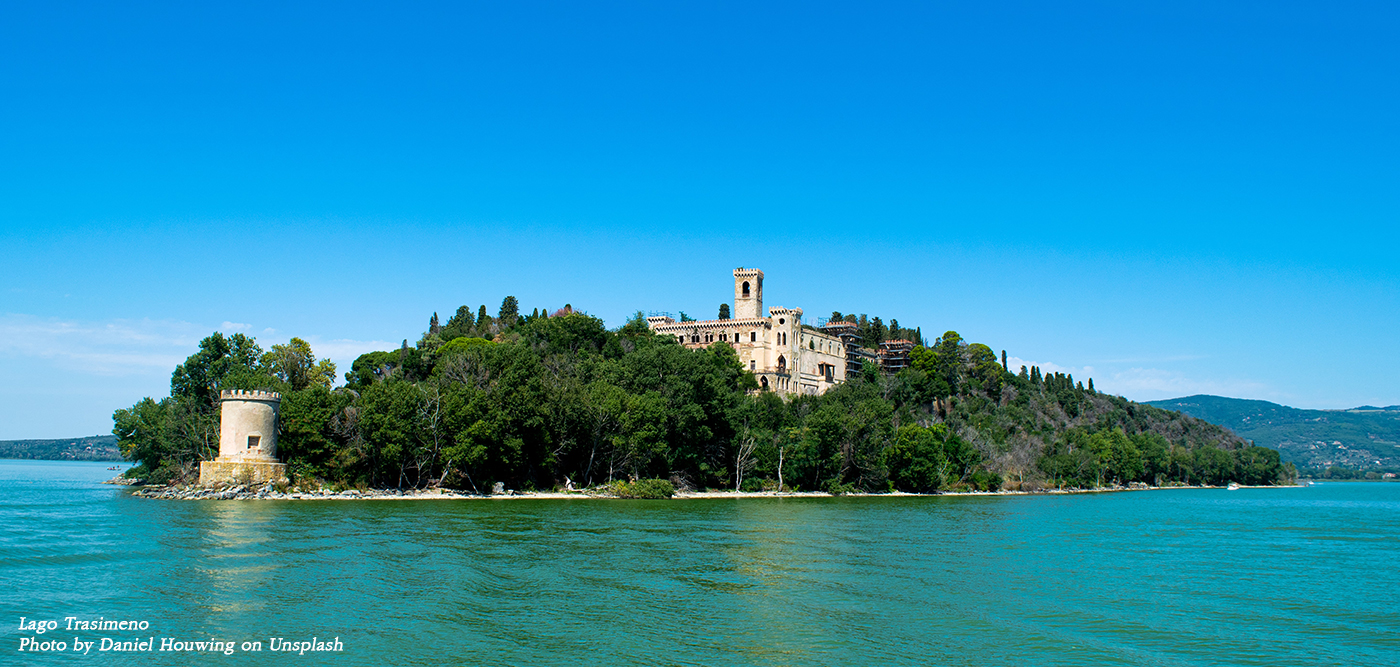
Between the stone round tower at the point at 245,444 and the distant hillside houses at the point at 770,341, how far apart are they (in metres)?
46.7

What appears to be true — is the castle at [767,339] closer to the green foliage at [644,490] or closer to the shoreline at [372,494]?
the shoreline at [372,494]

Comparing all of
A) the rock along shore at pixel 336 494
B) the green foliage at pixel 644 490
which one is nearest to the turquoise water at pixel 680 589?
the rock along shore at pixel 336 494

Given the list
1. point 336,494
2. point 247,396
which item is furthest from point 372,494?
point 247,396

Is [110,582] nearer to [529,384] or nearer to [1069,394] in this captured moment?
[529,384]

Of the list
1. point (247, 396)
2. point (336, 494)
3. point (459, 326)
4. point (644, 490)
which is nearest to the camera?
point (247, 396)

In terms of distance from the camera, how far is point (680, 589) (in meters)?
22.7

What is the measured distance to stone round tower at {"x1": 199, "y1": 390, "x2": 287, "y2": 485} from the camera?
155 ft

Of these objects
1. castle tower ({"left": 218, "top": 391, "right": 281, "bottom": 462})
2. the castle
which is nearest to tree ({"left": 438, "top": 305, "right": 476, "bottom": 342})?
the castle

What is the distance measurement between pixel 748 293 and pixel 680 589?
72.4m

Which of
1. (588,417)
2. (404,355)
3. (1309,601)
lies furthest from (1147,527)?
(404,355)

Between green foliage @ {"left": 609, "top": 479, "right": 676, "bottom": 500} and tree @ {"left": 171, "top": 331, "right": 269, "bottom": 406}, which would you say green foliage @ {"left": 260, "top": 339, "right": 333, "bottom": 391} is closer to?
tree @ {"left": 171, "top": 331, "right": 269, "bottom": 406}

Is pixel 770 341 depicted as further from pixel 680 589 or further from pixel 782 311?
pixel 680 589

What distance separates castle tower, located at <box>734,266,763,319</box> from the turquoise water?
53.3 m

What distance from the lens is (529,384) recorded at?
5412 cm
